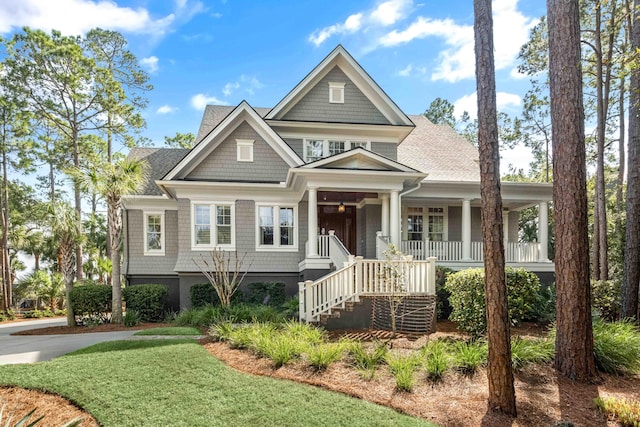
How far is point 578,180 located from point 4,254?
82.1 feet

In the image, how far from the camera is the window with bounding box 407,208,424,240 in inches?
621

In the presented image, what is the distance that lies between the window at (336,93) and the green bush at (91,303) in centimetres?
1075

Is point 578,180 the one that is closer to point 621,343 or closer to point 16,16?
point 621,343

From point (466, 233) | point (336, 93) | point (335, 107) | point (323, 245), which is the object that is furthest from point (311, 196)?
point (466, 233)

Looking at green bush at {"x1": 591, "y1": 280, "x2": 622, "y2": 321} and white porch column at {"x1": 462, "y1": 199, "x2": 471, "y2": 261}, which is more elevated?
white porch column at {"x1": 462, "y1": 199, "x2": 471, "y2": 261}

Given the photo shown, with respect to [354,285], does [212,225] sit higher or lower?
higher

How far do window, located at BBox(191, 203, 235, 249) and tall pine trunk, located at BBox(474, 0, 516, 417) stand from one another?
33.8 feet

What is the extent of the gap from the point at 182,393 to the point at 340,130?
11886 millimetres

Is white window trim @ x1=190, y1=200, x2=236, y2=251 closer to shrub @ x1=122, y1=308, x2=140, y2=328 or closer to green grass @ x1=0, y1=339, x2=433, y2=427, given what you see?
shrub @ x1=122, y1=308, x2=140, y2=328

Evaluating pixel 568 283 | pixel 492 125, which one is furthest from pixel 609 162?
pixel 492 125

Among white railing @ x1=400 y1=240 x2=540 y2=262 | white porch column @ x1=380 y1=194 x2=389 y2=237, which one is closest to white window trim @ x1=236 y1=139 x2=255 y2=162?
white porch column @ x1=380 y1=194 x2=389 y2=237

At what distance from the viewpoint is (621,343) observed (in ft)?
20.6

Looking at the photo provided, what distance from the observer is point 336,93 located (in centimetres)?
1520

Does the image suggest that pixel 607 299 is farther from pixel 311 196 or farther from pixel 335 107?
pixel 335 107
